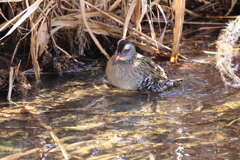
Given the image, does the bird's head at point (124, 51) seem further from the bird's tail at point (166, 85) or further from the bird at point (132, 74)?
the bird's tail at point (166, 85)

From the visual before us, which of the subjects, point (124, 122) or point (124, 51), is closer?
point (124, 122)

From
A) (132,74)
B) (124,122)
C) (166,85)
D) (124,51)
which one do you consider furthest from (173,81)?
(124,122)

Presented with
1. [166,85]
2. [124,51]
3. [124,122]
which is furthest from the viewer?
[166,85]

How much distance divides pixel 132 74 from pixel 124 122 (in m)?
1.42

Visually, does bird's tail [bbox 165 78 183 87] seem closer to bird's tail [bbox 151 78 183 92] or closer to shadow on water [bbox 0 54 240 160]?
bird's tail [bbox 151 78 183 92]

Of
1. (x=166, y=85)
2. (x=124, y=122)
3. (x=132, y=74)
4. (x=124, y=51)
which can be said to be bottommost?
(x=124, y=122)

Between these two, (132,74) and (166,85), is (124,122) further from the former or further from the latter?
(166,85)

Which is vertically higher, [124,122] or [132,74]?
[132,74]

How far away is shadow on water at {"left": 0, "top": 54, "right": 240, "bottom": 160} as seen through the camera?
3309 mm

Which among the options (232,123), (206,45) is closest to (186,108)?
(232,123)

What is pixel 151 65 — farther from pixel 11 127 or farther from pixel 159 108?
pixel 11 127

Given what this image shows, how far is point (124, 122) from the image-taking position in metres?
4.03

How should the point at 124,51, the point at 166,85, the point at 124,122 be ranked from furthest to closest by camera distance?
the point at 166,85 < the point at 124,51 < the point at 124,122

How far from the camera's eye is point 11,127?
3.79m
